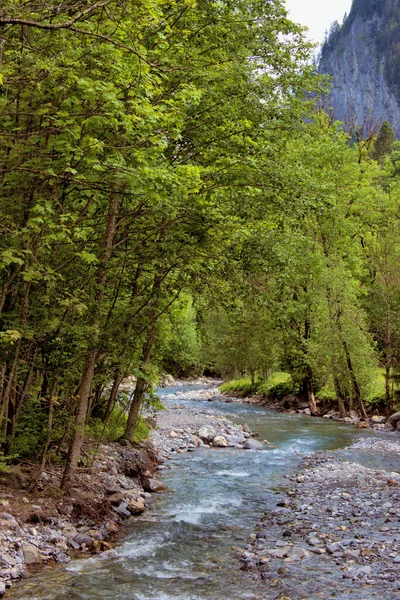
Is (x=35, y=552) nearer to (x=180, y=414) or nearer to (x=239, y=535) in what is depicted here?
(x=239, y=535)

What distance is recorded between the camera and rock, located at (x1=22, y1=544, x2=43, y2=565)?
820cm

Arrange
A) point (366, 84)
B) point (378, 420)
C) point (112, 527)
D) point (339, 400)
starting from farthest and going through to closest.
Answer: point (366, 84) < point (339, 400) < point (378, 420) < point (112, 527)

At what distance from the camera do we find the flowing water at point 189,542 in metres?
7.77

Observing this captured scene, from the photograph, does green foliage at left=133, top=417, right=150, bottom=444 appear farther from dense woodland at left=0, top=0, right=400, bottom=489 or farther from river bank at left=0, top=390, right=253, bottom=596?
dense woodland at left=0, top=0, right=400, bottom=489

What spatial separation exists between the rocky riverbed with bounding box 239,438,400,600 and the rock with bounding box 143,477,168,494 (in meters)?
3.11

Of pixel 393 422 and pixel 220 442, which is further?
pixel 393 422

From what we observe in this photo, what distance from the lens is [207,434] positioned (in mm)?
24672

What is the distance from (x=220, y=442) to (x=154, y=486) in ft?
31.2

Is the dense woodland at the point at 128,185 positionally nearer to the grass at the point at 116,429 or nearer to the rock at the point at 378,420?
the grass at the point at 116,429

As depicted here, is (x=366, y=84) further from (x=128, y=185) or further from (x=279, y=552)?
(x=279, y=552)

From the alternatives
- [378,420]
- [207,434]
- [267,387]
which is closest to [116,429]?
[207,434]

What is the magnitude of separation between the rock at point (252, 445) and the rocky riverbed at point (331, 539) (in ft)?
19.2

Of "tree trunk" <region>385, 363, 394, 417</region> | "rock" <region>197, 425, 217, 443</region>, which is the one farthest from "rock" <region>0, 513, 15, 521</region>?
"tree trunk" <region>385, 363, 394, 417</region>

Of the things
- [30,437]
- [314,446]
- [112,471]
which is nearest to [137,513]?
[112,471]
